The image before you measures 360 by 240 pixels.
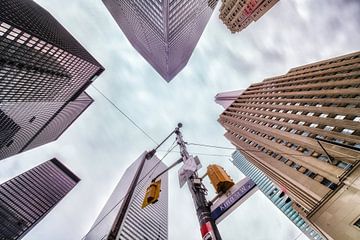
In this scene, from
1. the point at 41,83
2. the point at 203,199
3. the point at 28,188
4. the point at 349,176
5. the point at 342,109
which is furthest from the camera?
the point at 28,188

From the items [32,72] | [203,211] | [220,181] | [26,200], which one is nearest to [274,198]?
[32,72]

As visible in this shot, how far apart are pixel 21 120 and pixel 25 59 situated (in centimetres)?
4115

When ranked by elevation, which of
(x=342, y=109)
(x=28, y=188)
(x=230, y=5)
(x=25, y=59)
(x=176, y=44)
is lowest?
(x=28, y=188)

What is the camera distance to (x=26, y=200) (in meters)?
170

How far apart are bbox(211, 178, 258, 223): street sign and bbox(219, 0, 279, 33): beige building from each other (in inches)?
4344

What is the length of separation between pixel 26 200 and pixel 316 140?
A: 190m

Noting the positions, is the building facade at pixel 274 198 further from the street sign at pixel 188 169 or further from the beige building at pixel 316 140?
the street sign at pixel 188 169

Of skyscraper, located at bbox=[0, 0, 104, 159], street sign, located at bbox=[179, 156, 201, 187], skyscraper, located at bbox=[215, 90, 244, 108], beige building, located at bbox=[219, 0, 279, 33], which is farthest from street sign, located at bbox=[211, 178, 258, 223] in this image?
skyscraper, located at bbox=[215, 90, 244, 108]

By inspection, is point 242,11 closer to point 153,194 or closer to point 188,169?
point 153,194

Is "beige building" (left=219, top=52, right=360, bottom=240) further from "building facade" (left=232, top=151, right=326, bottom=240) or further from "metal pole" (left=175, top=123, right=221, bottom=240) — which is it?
"building facade" (left=232, top=151, right=326, bottom=240)

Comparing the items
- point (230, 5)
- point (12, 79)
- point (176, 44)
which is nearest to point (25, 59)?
point (12, 79)

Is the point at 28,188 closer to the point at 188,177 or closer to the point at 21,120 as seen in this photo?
the point at 21,120

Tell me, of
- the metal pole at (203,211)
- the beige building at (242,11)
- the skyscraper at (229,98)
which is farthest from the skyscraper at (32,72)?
the metal pole at (203,211)

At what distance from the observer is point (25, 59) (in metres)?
90.8
